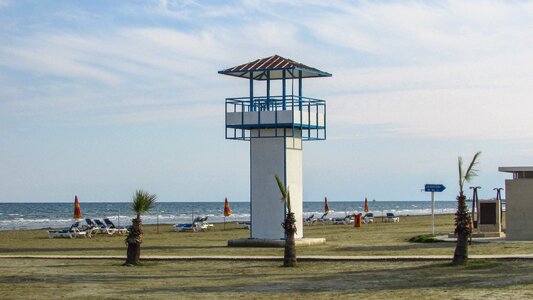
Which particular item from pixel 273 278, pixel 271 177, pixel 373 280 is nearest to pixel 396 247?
pixel 271 177

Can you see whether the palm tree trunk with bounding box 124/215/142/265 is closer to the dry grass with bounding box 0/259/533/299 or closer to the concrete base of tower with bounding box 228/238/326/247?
the dry grass with bounding box 0/259/533/299

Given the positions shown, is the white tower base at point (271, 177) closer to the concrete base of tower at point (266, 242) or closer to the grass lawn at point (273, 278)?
the concrete base of tower at point (266, 242)

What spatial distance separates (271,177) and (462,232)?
1185 centimetres

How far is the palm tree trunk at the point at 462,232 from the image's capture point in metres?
24.2

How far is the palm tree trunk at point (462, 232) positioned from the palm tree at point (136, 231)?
8983 mm

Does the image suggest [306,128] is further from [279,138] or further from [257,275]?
[257,275]

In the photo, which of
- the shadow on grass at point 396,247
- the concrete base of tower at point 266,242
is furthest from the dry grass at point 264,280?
the concrete base of tower at point 266,242

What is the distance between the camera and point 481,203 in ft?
121

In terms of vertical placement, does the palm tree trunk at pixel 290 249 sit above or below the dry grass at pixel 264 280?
above

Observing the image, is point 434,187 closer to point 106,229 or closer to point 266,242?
point 266,242

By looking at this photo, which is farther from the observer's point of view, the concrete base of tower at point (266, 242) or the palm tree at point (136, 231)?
the concrete base of tower at point (266, 242)

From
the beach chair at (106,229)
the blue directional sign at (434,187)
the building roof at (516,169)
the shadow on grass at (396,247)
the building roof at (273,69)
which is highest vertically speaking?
the building roof at (273,69)

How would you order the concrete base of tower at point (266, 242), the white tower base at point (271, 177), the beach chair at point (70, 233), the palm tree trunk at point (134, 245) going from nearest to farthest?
the palm tree trunk at point (134, 245) < the concrete base of tower at point (266, 242) < the white tower base at point (271, 177) < the beach chair at point (70, 233)

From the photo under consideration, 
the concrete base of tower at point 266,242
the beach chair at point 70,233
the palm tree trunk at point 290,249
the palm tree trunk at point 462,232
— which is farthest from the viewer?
the beach chair at point 70,233
